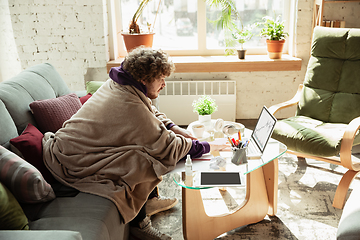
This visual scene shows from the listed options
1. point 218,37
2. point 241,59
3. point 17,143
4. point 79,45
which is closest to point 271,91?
point 241,59

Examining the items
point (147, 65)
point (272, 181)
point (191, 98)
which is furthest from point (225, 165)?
point (191, 98)

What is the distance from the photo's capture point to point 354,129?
2.19 metres

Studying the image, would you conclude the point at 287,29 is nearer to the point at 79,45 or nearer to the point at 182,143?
the point at 79,45

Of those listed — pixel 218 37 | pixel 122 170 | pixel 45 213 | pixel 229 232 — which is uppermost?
pixel 218 37

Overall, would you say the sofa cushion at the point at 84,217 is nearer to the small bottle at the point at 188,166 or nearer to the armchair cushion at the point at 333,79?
the small bottle at the point at 188,166

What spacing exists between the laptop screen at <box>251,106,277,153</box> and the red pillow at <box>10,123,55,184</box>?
114cm

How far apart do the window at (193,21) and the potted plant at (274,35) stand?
8.4 inches

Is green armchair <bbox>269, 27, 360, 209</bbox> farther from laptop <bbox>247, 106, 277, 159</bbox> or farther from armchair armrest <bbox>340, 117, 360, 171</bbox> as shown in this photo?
laptop <bbox>247, 106, 277, 159</bbox>

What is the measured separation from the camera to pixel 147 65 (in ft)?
5.77

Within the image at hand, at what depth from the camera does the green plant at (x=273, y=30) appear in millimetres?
3445

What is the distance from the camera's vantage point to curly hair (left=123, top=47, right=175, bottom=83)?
5.76 ft

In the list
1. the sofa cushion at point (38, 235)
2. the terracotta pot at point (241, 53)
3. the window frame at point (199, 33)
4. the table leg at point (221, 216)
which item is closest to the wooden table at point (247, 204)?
the table leg at point (221, 216)

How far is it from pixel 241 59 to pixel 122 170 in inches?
90.0

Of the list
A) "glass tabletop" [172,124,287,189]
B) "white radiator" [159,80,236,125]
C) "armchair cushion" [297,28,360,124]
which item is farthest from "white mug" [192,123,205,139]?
"white radiator" [159,80,236,125]
